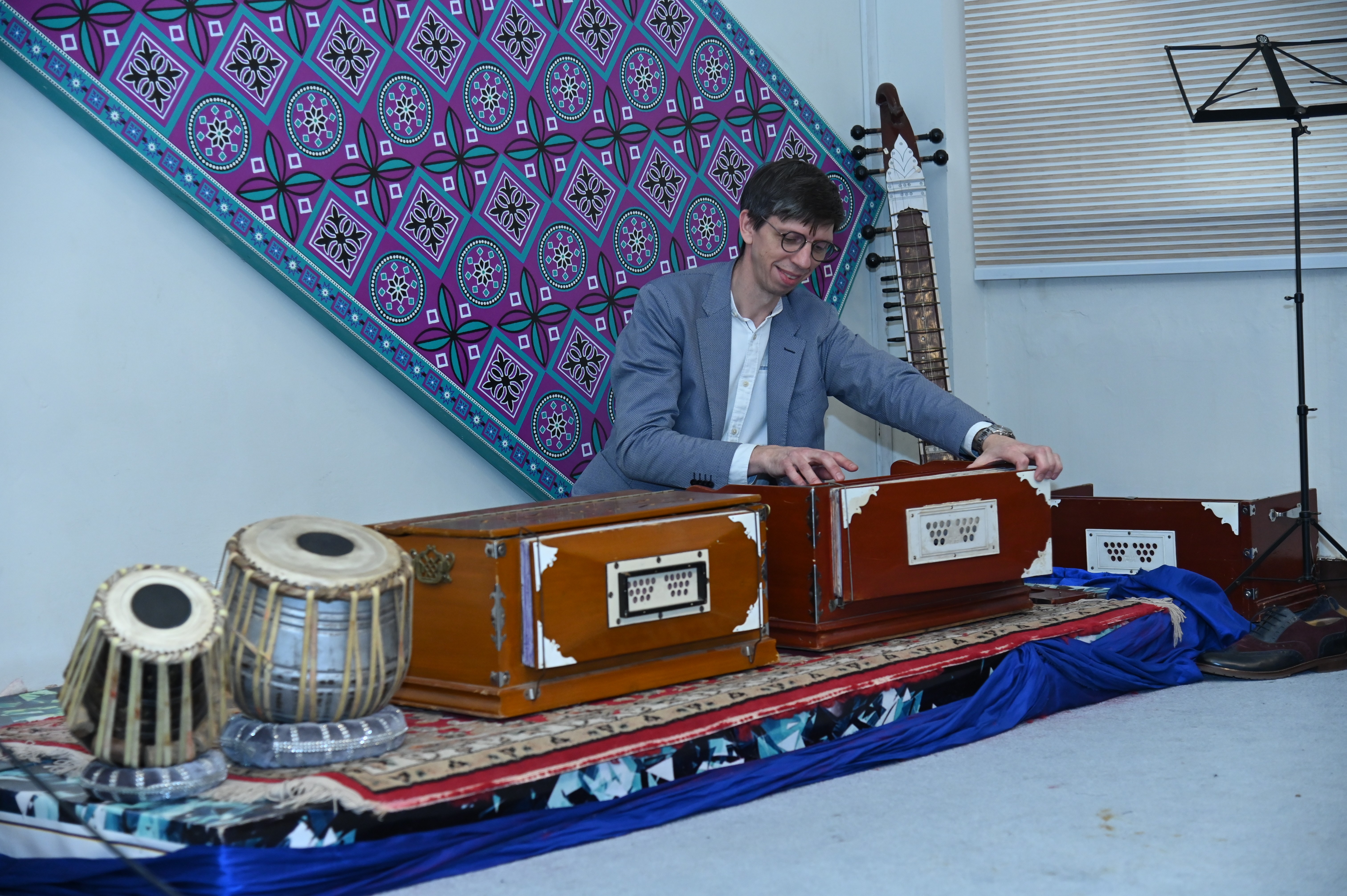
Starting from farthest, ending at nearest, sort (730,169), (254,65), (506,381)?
(730,169) < (506,381) < (254,65)

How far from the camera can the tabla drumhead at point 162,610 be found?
1.89 meters

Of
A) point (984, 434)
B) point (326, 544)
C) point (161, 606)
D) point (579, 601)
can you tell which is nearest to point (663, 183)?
point (984, 434)

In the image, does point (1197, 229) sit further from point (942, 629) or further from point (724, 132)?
point (942, 629)

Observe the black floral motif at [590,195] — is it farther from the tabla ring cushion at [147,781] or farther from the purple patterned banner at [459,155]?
the tabla ring cushion at [147,781]

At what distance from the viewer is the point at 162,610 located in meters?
1.94

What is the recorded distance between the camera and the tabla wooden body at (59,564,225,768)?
1883mm

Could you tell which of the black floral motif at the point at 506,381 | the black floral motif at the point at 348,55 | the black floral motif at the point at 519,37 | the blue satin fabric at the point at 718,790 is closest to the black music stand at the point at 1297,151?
the blue satin fabric at the point at 718,790

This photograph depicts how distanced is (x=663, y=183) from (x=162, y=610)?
2716mm

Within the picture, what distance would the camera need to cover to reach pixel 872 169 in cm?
501

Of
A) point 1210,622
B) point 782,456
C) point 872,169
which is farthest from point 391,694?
point 872,169

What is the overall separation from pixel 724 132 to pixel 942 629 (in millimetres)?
2110

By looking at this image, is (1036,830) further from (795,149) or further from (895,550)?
(795,149)

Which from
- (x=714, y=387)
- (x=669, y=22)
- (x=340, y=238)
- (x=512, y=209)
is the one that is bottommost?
(x=714, y=387)

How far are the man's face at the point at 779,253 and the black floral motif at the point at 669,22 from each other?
1207mm
